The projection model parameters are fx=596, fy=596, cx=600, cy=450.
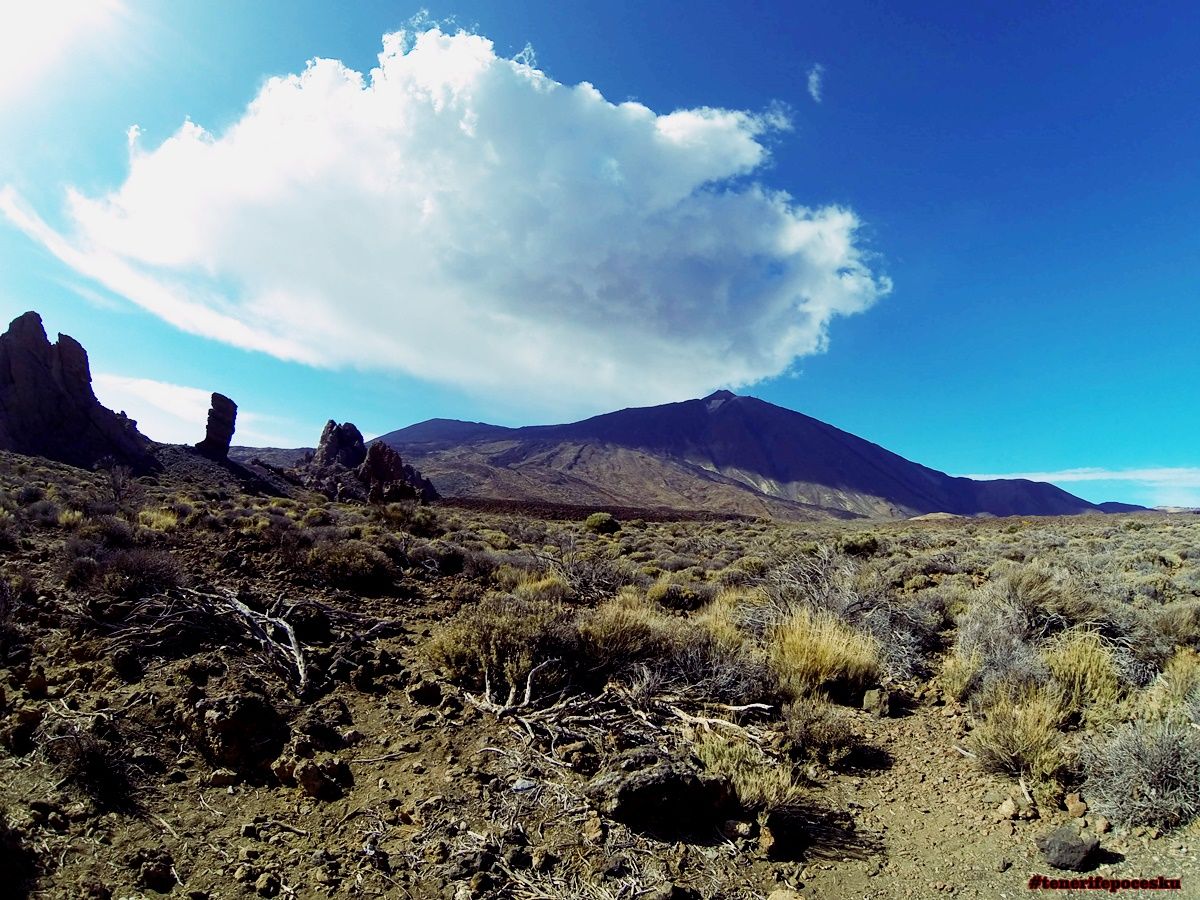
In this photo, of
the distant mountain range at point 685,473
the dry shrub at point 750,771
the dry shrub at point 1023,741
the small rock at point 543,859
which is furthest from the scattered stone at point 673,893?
the distant mountain range at point 685,473

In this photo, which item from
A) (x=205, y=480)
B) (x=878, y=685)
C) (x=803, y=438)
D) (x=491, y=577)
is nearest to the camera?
(x=878, y=685)

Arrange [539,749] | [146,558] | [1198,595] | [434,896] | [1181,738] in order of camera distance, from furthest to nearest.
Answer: [1198,595] → [146,558] → [539,749] → [1181,738] → [434,896]

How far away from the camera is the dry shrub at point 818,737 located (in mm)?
4254

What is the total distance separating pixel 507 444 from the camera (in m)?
148

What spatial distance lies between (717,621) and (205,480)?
140ft

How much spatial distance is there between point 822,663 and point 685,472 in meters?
138

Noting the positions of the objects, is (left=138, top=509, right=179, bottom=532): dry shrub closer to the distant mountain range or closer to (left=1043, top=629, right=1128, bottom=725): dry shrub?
(left=1043, top=629, right=1128, bottom=725): dry shrub

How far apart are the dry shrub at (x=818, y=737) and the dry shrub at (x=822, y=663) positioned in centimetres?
67

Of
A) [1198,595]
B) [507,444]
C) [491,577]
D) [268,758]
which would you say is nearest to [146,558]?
[268,758]

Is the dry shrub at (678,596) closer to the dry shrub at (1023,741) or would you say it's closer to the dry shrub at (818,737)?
the dry shrub at (818,737)

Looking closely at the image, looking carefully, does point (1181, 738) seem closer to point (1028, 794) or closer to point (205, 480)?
point (1028, 794)

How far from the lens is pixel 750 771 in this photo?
371 centimetres

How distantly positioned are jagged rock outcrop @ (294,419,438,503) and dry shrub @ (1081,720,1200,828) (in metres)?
31.6

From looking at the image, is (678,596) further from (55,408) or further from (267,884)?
(55,408)
